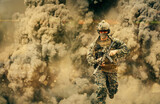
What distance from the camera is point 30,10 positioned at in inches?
402

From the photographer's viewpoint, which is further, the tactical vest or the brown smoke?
the brown smoke

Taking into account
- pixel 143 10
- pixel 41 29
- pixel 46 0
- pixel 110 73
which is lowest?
pixel 110 73

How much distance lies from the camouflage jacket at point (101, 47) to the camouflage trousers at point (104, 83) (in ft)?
1.62

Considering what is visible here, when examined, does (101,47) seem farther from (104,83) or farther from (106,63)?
(104,83)

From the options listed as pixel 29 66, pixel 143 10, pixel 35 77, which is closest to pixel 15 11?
pixel 29 66

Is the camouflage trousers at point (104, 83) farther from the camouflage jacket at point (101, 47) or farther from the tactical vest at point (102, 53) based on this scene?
the camouflage jacket at point (101, 47)

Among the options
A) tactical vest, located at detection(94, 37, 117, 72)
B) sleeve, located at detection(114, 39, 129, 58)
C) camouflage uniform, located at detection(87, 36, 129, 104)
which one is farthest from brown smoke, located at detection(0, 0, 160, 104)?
sleeve, located at detection(114, 39, 129, 58)

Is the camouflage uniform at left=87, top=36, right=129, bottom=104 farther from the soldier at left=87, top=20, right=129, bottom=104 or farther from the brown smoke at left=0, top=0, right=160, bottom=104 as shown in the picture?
the brown smoke at left=0, top=0, right=160, bottom=104

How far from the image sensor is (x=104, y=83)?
17.7 ft

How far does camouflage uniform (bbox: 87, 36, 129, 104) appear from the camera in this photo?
5.36 meters

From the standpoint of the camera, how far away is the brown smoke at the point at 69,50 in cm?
921

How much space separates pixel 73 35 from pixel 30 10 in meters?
3.33

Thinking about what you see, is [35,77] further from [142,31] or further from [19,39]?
[142,31]

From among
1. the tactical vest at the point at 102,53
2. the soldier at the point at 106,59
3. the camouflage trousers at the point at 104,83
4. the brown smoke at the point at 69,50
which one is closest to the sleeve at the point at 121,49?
the soldier at the point at 106,59
